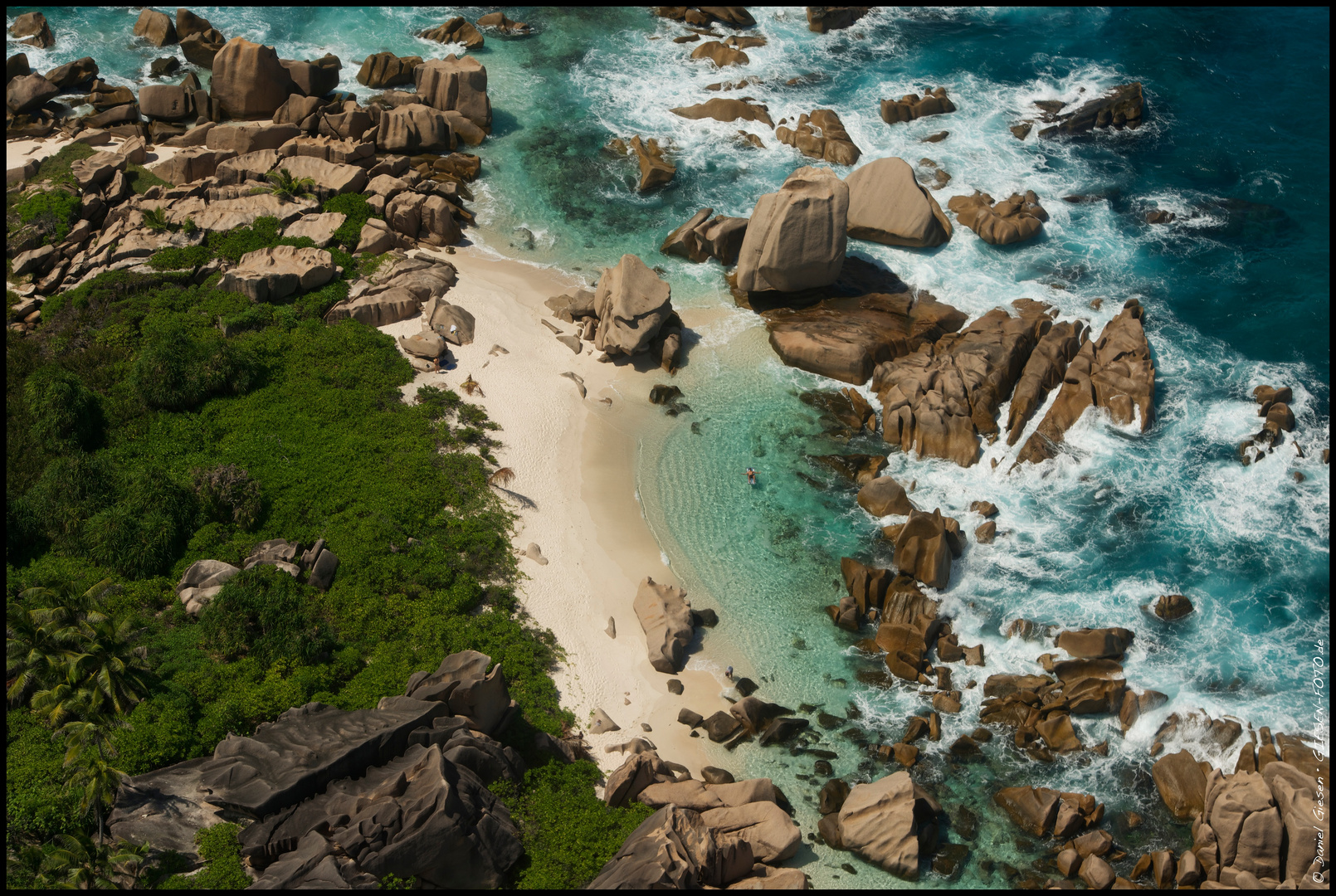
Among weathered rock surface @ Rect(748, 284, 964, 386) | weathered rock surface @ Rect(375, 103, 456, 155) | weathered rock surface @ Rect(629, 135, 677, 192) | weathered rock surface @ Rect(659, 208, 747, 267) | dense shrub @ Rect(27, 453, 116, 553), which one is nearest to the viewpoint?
dense shrub @ Rect(27, 453, 116, 553)

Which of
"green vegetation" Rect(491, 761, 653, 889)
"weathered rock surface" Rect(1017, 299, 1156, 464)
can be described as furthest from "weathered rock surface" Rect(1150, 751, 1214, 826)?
"green vegetation" Rect(491, 761, 653, 889)

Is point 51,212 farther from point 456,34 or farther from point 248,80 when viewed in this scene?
point 456,34

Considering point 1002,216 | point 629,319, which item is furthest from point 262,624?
point 1002,216

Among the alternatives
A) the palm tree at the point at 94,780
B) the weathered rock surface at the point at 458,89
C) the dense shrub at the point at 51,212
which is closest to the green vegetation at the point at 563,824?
the palm tree at the point at 94,780

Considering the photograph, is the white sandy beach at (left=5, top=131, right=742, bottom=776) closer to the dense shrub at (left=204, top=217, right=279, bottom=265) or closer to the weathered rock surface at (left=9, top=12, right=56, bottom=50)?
the dense shrub at (left=204, top=217, right=279, bottom=265)

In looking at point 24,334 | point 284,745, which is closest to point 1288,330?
point 284,745

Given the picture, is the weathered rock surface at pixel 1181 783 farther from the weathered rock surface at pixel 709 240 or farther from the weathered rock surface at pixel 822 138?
the weathered rock surface at pixel 822 138
